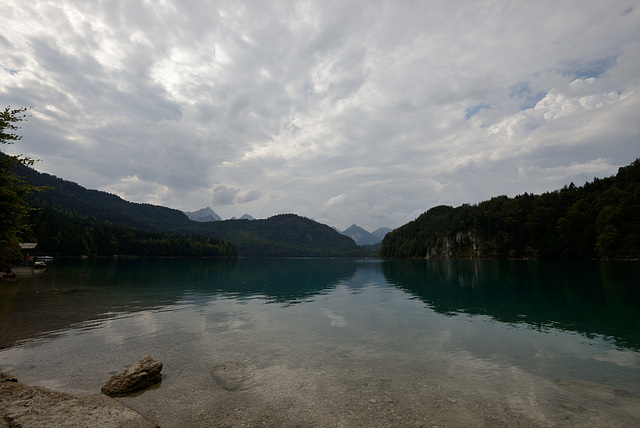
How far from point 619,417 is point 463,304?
30.1 metres

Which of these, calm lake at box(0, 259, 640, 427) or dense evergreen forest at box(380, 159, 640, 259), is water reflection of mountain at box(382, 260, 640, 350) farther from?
dense evergreen forest at box(380, 159, 640, 259)

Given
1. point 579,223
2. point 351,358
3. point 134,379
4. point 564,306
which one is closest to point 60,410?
point 134,379

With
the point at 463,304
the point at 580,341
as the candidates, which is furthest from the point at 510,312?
the point at 580,341

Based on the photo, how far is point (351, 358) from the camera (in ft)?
66.8

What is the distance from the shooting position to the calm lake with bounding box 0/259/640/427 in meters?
13.1

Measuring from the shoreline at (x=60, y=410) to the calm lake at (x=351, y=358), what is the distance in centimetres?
109

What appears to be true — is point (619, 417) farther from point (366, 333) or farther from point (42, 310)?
point (42, 310)

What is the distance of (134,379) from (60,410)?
3260mm

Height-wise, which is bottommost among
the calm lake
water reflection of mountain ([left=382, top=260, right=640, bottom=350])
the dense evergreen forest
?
the calm lake

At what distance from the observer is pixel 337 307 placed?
41.2 m

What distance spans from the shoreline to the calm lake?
109 cm

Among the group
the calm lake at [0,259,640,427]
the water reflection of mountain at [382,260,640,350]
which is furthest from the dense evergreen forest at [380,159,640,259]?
the calm lake at [0,259,640,427]

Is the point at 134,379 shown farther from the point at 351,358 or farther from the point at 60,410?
the point at 351,358

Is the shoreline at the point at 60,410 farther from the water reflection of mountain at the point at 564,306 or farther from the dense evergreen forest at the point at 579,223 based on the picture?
the dense evergreen forest at the point at 579,223
